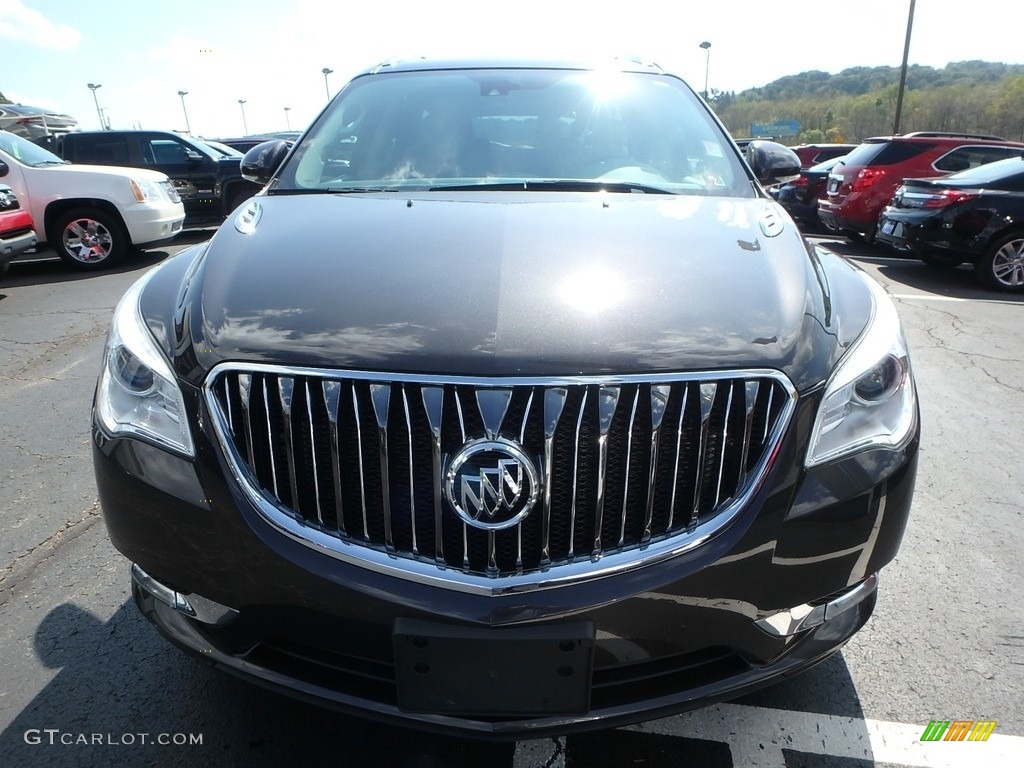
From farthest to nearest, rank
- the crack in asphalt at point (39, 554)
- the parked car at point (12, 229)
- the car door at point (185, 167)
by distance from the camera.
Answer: the car door at point (185, 167)
the parked car at point (12, 229)
the crack in asphalt at point (39, 554)

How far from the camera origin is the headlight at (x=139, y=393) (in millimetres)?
1633

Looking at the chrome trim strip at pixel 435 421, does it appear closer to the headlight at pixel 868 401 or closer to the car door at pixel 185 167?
the headlight at pixel 868 401

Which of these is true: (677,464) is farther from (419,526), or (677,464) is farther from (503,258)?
(503,258)

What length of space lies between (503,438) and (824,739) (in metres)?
1.29

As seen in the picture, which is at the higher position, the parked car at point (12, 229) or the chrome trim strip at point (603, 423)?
the chrome trim strip at point (603, 423)

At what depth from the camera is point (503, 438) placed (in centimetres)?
144

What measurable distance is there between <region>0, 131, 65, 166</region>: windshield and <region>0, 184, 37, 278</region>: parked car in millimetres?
1132

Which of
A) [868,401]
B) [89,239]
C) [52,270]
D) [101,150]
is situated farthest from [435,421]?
[101,150]

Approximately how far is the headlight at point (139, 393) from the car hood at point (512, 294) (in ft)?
0.22

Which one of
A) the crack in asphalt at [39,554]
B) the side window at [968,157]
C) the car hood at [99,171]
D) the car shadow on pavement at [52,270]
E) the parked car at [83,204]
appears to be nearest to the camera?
the crack in asphalt at [39,554]

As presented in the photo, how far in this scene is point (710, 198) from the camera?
2.44m

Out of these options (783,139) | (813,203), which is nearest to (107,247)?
(813,203)

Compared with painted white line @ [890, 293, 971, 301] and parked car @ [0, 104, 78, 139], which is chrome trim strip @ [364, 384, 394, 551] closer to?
painted white line @ [890, 293, 971, 301]

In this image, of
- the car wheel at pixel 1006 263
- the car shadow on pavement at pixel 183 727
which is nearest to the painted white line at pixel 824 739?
the car shadow on pavement at pixel 183 727
